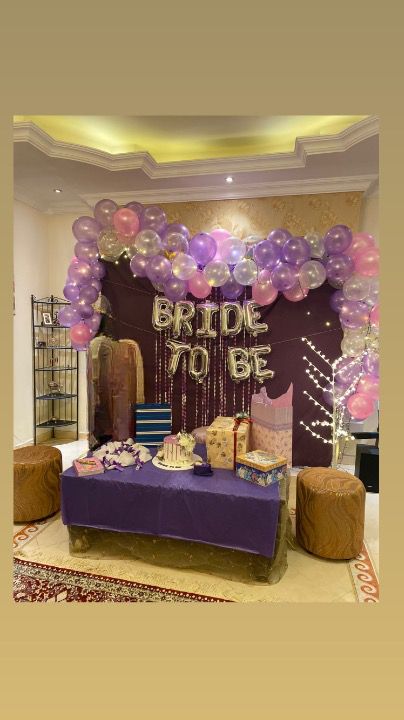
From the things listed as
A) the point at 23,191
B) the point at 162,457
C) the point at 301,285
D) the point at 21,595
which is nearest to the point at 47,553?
the point at 21,595

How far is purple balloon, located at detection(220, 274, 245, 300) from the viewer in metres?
3.89

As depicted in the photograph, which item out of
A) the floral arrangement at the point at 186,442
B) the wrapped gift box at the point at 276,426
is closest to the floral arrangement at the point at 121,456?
the floral arrangement at the point at 186,442

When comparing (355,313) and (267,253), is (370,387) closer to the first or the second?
(355,313)

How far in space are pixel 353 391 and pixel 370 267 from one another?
1142mm

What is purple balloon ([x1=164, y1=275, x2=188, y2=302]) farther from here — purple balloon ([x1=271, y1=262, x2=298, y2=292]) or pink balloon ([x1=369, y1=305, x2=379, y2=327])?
pink balloon ([x1=369, y1=305, x2=379, y2=327])

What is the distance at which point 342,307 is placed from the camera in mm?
3799

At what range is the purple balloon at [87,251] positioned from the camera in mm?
3775

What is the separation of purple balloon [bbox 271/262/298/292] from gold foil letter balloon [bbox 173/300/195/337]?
0.94m

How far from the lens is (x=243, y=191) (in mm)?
4332

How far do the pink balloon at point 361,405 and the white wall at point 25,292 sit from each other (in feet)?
11.8

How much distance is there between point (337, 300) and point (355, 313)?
0.95 ft

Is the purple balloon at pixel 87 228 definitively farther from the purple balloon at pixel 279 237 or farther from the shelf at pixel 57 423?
the shelf at pixel 57 423

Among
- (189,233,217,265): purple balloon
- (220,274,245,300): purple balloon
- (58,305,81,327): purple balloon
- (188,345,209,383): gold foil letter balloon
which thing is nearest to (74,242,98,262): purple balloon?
(58,305,81,327): purple balloon

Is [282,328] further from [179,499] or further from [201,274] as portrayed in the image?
[179,499]
